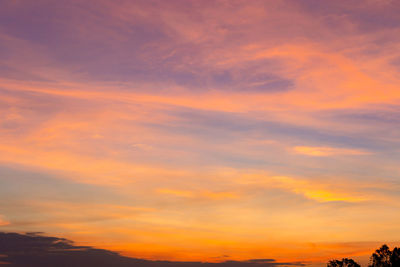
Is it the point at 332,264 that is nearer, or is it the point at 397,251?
the point at 397,251

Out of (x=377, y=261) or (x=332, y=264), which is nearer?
(x=377, y=261)

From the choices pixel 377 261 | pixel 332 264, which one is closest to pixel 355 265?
pixel 332 264

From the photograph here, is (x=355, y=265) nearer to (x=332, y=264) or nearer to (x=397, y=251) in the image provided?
(x=332, y=264)

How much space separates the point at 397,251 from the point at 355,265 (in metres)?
28.8

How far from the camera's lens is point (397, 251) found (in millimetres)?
161375

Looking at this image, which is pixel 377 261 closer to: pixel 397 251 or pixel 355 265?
pixel 397 251

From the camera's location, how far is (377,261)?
164750 mm

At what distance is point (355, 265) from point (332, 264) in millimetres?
10900

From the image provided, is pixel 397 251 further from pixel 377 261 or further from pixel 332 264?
pixel 332 264

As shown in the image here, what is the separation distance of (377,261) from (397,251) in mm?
7250

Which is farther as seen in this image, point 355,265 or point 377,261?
point 355,265

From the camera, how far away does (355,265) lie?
615 feet

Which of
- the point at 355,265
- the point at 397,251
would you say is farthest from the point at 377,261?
the point at 355,265
